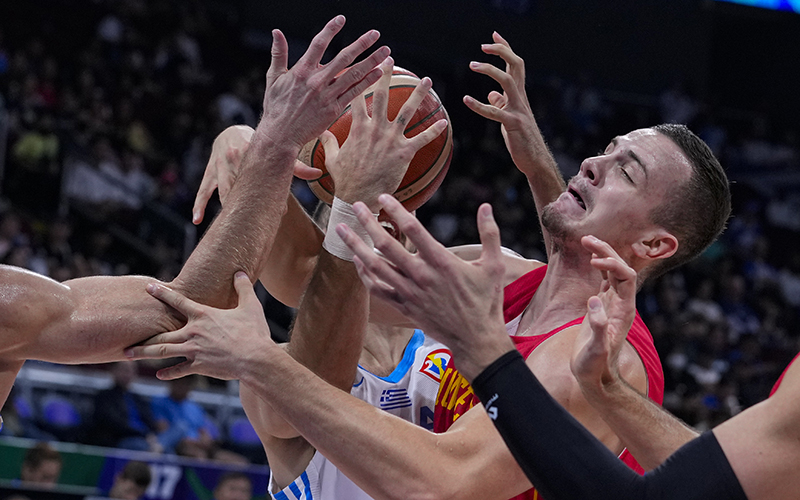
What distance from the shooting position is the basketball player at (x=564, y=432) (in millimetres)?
1924

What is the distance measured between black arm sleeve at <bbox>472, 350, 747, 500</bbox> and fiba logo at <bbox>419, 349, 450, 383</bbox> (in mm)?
1903

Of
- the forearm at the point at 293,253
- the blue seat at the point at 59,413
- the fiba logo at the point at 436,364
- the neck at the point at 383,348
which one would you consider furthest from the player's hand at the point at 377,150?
the blue seat at the point at 59,413

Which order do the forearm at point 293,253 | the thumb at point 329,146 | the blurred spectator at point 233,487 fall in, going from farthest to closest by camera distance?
the blurred spectator at point 233,487
the forearm at point 293,253
the thumb at point 329,146

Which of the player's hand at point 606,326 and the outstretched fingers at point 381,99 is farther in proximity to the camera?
the outstretched fingers at point 381,99

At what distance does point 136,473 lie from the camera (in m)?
6.72

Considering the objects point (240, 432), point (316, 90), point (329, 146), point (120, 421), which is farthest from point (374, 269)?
point (240, 432)

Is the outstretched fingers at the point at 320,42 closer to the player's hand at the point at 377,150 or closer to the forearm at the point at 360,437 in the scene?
the player's hand at the point at 377,150

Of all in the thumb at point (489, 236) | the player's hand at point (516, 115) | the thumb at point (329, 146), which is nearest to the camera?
the thumb at point (489, 236)

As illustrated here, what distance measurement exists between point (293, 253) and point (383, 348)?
0.89 meters

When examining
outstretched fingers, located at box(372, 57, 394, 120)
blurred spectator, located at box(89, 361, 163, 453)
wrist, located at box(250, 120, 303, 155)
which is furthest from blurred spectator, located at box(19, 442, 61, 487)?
outstretched fingers, located at box(372, 57, 394, 120)

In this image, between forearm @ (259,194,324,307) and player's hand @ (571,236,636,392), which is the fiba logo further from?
player's hand @ (571,236,636,392)

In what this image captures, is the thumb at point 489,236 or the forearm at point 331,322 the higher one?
the thumb at point 489,236

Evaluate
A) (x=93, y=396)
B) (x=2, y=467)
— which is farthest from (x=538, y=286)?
(x=93, y=396)

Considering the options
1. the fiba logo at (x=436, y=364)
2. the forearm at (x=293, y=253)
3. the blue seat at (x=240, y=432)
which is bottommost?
the blue seat at (x=240, y=432)
